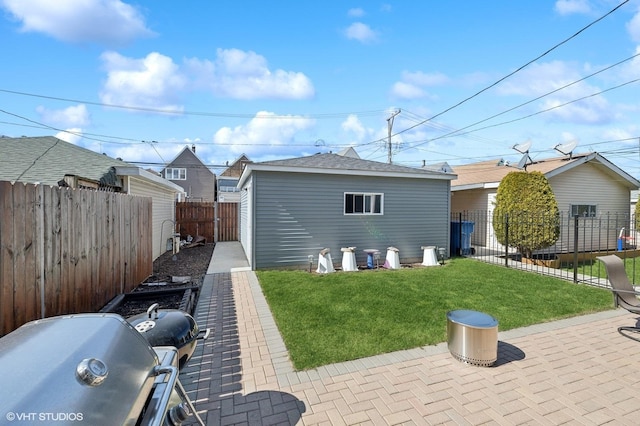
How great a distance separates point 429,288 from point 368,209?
11.9ft

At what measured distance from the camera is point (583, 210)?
13797mm

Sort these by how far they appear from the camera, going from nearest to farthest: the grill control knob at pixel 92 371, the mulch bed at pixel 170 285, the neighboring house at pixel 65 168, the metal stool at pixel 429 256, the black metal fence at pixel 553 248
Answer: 1. the grill control knob at pixel 92 371
2. the mulch bed at pixel 170 285
3. the neighboring house at pixel 65 168
4. the black metal fence at pixel 553 248
5. the metal stool at pixel 429 256

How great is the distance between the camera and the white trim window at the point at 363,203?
9.79m

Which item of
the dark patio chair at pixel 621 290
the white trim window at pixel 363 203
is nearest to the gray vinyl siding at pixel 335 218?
the white trim window at pixel 363 203

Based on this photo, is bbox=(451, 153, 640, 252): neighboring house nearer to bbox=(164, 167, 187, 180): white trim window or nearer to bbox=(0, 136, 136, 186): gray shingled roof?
bbox=(0, 136, 136, 186): gray shingled roof

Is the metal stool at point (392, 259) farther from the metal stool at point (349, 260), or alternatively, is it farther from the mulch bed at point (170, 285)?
the mulch bed at point (170, 285)

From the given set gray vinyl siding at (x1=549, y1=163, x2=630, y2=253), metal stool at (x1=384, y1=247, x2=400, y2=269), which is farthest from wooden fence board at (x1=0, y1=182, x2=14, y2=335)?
gray vinyl siding at (x1=549, y1=163, x2=630, y2=253)

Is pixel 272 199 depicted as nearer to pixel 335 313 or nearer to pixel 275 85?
pixel 335 313

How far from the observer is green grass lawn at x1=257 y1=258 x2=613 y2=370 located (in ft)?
14.0

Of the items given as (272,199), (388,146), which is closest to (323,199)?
(272,199)

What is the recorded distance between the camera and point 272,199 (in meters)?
8.89

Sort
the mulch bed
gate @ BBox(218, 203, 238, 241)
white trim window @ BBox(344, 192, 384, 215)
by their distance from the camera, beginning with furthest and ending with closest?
1. gate @ BBox(218, 203, 238, 241)
2. white trim window @ BBox(344, 192, 384, 215)
3. the mulch bed

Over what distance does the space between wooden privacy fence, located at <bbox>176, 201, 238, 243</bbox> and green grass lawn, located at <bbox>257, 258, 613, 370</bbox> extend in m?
8.98

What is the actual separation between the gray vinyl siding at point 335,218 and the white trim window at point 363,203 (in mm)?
133
